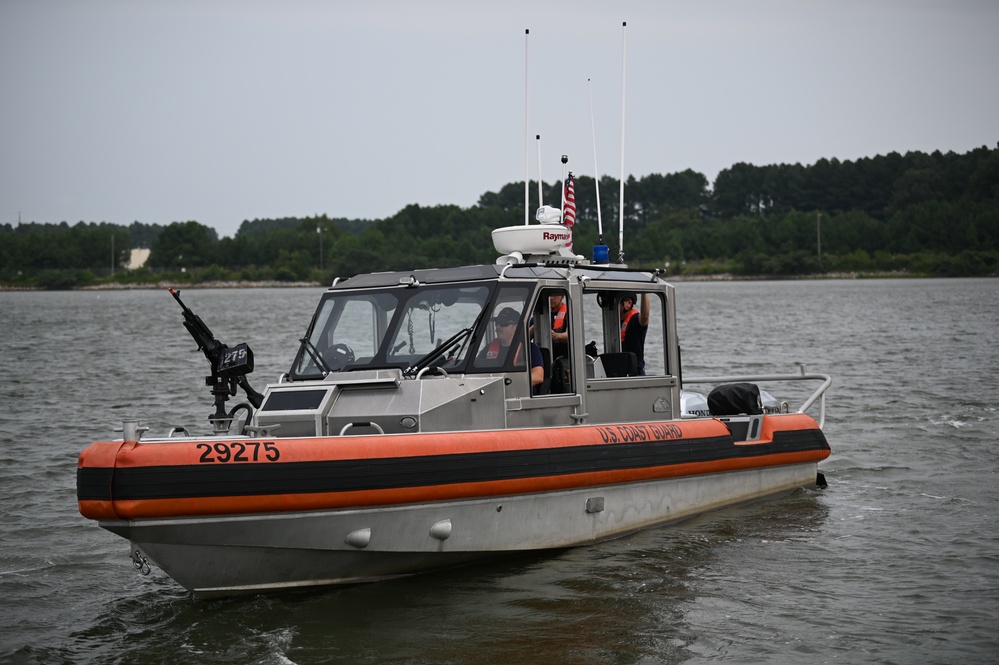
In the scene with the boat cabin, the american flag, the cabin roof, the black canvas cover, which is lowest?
the black canvas cover

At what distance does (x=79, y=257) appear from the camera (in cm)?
15162

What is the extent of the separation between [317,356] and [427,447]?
1.70 meters

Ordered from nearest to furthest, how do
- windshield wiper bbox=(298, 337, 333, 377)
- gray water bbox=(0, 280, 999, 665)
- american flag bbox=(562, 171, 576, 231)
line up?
gray water bbox=(0, 280, 999, 665) → windshield wiper bbox=(298, 337, 333, 377) → american flag bbox=(562, 171, 576, 231)

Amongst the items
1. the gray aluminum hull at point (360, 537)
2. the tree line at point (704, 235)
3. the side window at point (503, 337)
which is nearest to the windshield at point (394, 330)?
the side window at point (503, 337)

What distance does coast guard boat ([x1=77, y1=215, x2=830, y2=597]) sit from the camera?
7.55 meters

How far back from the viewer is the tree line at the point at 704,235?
116m

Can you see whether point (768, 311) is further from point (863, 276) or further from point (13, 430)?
point (863, 276)

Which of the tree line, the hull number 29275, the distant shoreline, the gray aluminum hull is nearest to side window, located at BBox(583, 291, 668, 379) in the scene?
the gray aluminum hull

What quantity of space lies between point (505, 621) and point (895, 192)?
468 feet

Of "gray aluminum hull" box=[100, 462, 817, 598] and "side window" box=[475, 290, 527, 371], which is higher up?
"side window" box=[475, 290, 527, 371]

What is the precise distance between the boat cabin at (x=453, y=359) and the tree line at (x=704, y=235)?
256ft

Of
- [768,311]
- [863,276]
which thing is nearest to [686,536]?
[768,311]

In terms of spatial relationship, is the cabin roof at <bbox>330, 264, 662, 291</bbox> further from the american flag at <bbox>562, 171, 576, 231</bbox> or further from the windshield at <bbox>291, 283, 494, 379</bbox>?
the american flag at <bbox>562, 171, 576, 231</bbox>

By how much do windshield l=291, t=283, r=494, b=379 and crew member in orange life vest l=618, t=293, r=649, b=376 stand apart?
1.76m
